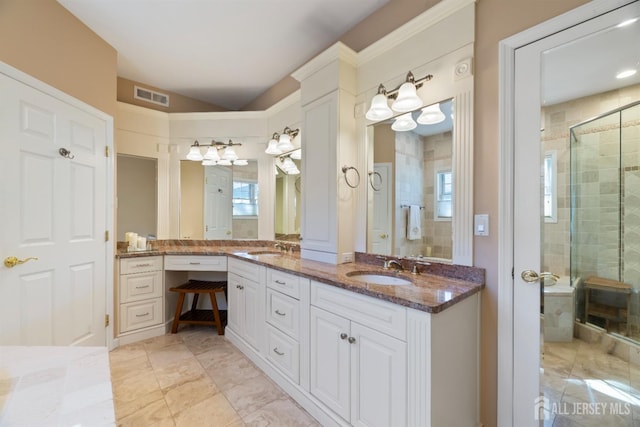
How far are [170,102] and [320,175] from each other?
2527mm

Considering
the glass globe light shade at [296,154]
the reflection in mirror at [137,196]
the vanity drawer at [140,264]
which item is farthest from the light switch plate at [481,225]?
the reflection in mirror at [137,196]

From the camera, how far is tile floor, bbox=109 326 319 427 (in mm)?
1682

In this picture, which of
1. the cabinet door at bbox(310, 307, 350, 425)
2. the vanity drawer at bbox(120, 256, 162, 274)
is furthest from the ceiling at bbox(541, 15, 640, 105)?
the vanity drawer at bbox(120, 256, 162, 274)

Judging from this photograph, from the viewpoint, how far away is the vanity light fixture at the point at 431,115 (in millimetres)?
1732

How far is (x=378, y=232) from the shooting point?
6.92 ft

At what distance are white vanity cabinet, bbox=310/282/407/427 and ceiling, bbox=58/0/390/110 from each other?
2063 mm

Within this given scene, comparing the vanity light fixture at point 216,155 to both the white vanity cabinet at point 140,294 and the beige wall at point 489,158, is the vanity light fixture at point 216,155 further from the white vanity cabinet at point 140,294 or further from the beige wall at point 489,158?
the beige wall at point 489,158

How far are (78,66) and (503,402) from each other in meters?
3.68

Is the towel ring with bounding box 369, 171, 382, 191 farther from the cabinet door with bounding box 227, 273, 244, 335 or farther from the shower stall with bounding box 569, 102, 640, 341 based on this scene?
the cabinet door with bounding box 227, 273, 244, 335

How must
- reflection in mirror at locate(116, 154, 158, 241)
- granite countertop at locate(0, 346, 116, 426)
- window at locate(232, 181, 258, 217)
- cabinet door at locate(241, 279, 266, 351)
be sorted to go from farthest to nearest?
window at locate(232, 181, 258, 217)
reflection in mirror at locate(116, 154, 158, 241)
cabinet door at locate(241, 279, 266, 351)
granite countertop at locate(0, 346, 116, 426)

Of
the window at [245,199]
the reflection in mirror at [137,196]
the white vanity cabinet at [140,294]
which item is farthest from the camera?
the window at [245,199]

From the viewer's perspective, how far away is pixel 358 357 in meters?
1.42

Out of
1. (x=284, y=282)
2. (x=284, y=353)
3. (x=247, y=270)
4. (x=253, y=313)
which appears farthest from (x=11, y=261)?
(x=284, y=353)

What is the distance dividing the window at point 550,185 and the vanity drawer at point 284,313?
1.48 m
